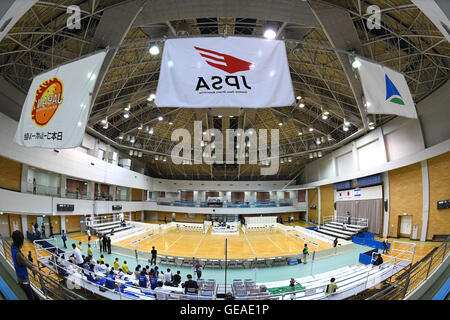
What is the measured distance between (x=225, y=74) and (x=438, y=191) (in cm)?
1971

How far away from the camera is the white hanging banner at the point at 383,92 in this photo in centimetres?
568

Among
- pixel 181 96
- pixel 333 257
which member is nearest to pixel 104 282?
pixel 181 96

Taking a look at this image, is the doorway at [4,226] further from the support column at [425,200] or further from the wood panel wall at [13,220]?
the support column at [425,200]

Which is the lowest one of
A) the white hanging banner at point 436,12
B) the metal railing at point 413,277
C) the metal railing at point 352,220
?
the metal railing at point 352,220

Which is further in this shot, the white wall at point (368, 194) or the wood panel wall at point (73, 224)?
the wood panel wall at point (73, 224)

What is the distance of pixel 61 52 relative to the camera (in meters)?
12.0

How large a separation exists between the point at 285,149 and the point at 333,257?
833 inches

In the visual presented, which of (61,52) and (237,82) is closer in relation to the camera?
(237,82)

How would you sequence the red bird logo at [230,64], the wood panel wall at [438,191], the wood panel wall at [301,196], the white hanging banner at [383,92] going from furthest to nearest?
1. the wood panel wall at [301,196]
2. the wood panel wall at [438,191]
3. the white hanging banner at [383,92]
4. the red bird logo at [230,64]

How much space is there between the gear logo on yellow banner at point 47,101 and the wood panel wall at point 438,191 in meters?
22.1

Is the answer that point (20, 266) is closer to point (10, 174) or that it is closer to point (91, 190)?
point (10, 174)

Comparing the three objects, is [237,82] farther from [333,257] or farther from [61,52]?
[333,257]

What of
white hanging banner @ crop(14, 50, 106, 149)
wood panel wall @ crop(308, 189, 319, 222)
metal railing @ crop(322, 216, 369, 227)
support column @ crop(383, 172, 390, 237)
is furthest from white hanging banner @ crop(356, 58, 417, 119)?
wood panel wall @ crop(308, 189, 319, 222)

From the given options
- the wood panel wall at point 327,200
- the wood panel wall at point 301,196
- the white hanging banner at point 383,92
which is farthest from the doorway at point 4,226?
the wood panel wall at point 301,196
